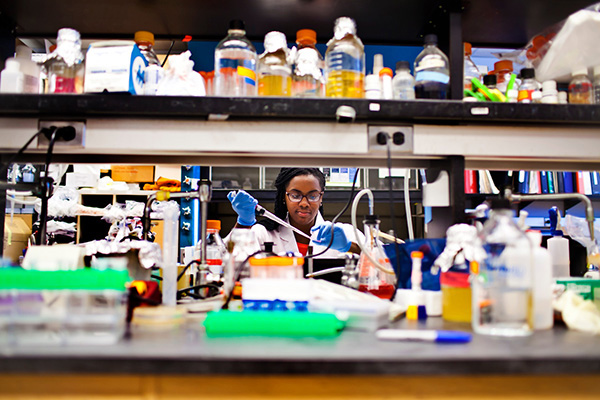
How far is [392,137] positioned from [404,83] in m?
0.19

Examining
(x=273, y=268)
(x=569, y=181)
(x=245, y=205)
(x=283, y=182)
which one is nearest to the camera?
(x=273, y=268)

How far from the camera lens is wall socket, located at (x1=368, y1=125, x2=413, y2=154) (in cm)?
117

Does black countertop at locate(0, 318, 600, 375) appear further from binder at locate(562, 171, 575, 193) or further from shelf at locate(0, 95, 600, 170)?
binder at locate(562, 171, 575, 193)

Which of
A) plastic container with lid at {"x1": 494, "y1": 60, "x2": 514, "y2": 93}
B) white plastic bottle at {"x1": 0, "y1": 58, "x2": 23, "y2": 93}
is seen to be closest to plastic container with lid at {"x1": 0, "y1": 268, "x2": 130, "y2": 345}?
white plastic bottle at {"x1": 0, "y1": 58, "x2": 23, "y2": 93}

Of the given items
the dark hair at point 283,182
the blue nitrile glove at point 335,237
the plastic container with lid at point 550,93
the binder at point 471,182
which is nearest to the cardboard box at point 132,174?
the dark hair at point 283,182

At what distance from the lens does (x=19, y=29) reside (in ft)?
4.61

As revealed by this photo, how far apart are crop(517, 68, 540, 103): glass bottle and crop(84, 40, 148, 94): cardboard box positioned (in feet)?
3.52

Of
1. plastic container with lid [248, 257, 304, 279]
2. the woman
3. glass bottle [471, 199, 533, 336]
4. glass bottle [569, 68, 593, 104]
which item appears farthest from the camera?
the woman

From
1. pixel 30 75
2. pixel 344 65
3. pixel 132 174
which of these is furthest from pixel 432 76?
pixel 132 174

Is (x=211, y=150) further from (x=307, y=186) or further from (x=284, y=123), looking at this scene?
(x=307, y=186)

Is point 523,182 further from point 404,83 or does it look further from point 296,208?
point 404,83

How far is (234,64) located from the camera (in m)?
1.19

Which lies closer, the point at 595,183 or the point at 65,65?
the point at 65,65

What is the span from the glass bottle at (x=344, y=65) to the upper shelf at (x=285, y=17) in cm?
15
